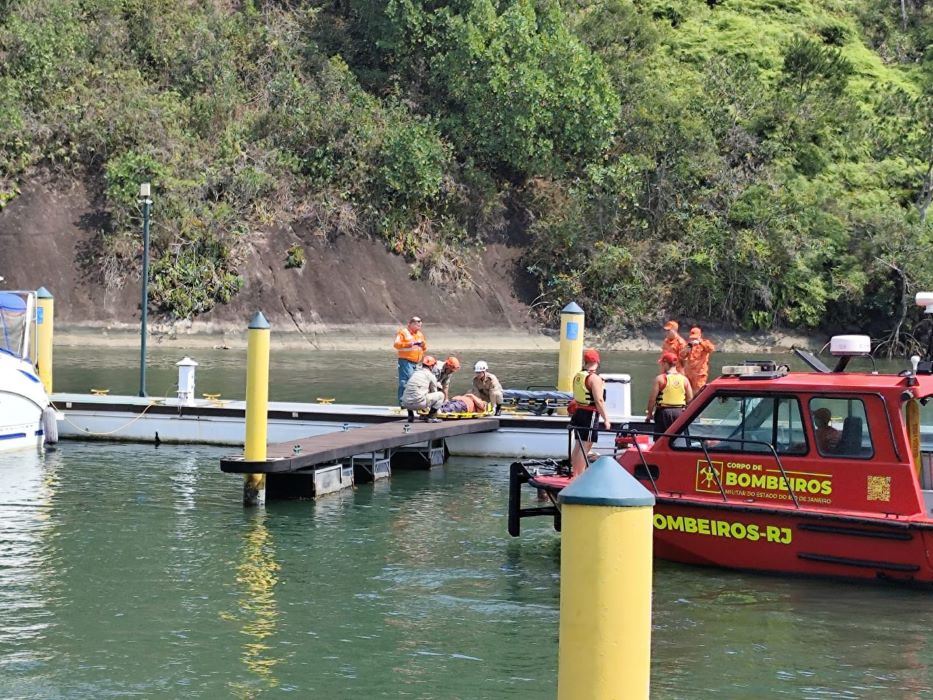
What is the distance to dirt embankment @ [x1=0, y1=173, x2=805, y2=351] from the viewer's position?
151ft

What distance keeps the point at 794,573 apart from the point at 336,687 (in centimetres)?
544

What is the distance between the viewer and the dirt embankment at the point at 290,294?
151ft

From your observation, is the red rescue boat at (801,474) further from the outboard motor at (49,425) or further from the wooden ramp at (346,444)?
the outboard motor at (49,425)

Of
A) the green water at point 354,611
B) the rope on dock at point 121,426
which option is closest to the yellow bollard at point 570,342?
the green water at point 354,611

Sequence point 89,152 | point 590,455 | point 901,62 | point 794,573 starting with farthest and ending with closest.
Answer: point 901,62 < point 89,152 < point 590,455 < point 794,573

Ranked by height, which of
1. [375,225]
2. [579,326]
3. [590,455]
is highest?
[375,225]

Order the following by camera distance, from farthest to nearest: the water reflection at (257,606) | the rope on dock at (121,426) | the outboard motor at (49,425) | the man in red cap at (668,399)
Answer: the rope on dock at (121,426)
the outboard motor at (49,425)
the man in red cap at (668,399)
the water reflection at (257,606)

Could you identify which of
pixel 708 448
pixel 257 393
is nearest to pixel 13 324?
pixel 257 393

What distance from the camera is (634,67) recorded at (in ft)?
180

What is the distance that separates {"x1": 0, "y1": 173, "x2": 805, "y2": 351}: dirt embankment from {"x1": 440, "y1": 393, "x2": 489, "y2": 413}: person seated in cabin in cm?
2401

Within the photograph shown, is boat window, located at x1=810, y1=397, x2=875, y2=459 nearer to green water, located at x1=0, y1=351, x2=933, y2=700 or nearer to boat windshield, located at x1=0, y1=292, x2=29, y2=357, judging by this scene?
green water, located at x1=0, y1=351, x2=933, y2=700

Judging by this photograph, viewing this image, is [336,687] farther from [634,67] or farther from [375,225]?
[634,67]

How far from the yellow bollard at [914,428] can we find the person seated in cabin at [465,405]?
992cm

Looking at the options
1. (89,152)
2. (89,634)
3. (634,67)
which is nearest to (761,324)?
(634,67)
